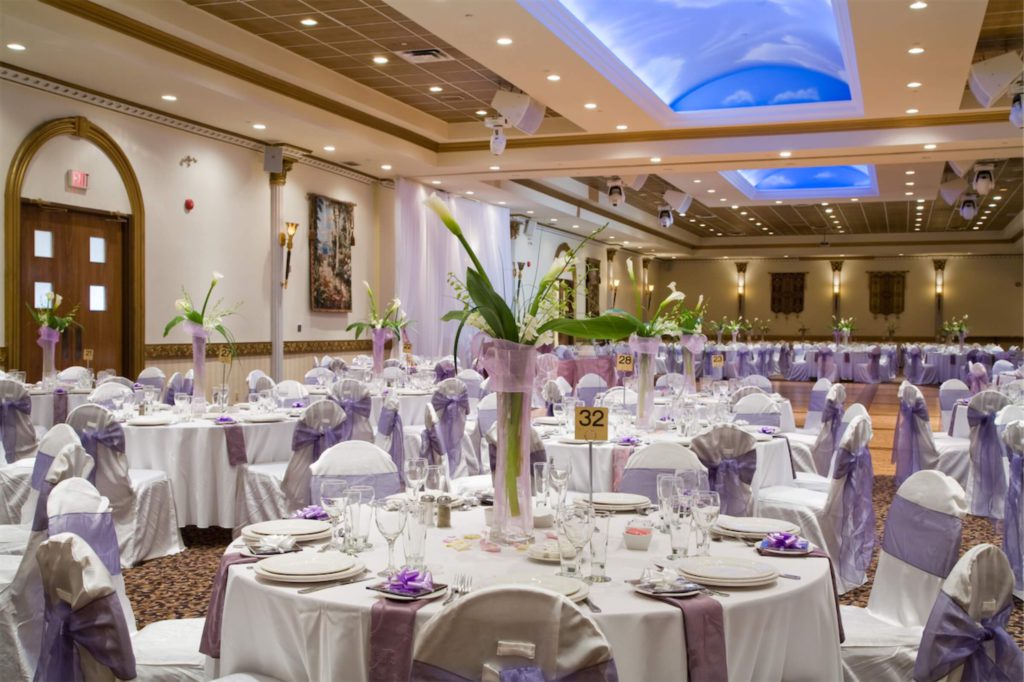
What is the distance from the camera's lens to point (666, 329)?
20.4ft

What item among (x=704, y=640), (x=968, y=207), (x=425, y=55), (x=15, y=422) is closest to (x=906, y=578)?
(x=704, y=640)

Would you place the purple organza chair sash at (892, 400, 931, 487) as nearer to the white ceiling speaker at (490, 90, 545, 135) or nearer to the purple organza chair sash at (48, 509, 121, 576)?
the white ceiling speaker at (490, 90, 545, 135)

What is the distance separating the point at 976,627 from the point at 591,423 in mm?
1255

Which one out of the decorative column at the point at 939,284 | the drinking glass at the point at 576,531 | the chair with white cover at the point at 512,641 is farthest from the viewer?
the decorative column at the point at 939,284

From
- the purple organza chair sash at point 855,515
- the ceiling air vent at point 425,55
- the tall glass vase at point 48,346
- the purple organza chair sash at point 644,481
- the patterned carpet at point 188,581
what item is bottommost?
the patterned carpet at point 188,581

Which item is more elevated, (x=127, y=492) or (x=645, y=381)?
(x=645, y=381)

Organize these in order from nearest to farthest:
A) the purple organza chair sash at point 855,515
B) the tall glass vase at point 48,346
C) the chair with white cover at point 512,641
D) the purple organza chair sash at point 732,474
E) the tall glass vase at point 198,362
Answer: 1. the chair with white cover at point 512,641
2. the purple organza chair sash at point 732,474
3. the purple organza chair sash at point 855,515
4. the tall glass vase at point 198,362
5. the tall glass vase at point 48,346

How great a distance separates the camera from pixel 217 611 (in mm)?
2570

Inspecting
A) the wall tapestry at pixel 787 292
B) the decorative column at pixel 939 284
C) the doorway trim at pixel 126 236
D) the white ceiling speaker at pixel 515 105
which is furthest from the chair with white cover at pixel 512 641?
the wall tapestry at pixel 787 292

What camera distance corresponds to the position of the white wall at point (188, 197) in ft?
28.4

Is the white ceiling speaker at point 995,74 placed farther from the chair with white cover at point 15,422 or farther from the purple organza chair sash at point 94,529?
the purple organza chair sash at point 94,529

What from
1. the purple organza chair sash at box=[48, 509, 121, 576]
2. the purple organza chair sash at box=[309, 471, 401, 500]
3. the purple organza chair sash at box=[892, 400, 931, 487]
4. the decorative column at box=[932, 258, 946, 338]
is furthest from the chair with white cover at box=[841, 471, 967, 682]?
the decorative column at box=[932, 258, 946, 338]

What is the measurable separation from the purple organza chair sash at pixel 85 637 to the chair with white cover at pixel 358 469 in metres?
1.47

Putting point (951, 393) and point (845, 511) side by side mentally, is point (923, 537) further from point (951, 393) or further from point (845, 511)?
point (951, 393)
